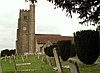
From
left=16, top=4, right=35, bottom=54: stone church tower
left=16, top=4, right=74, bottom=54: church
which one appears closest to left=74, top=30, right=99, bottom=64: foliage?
left=16, top=4, right=74, bottom=54: church

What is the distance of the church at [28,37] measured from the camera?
354 feet

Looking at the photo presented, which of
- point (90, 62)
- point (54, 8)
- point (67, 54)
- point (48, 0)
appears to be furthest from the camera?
point (67, 54)

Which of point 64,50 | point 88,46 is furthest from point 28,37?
point 88,46

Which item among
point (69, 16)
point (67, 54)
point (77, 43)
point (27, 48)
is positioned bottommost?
point (27, 48)

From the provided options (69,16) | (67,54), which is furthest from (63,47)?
(69,16)

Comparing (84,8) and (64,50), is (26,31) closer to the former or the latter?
(64,50)

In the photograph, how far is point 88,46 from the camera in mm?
20219

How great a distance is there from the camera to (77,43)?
21.1 metres

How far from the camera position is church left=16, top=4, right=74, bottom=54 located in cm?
10778

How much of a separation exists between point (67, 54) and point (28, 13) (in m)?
80.7

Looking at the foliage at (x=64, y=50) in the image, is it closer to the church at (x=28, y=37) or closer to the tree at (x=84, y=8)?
the tree at (x=84, y=8)

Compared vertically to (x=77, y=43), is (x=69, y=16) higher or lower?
A: higher

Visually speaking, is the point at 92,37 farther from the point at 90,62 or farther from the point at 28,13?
the point at 28,13

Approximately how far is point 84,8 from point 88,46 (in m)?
4.56
